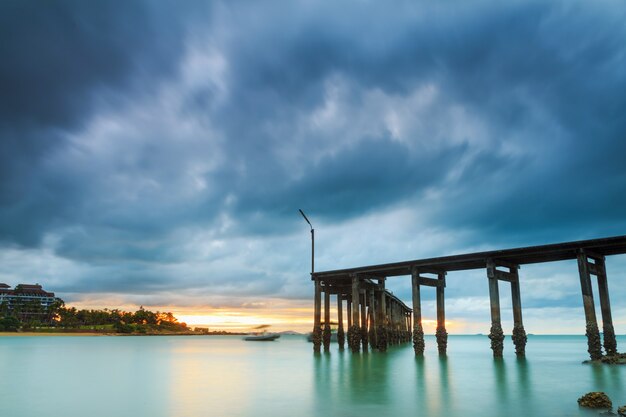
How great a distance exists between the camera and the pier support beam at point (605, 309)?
25.4 meters

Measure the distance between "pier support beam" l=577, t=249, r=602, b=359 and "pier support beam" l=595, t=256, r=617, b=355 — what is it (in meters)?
1.35

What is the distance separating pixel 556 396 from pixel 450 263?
546 inches

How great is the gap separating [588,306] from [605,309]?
9.32 ft

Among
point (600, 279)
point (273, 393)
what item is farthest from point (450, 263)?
point (273, 393)

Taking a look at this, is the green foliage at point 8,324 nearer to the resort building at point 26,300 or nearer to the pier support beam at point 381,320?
the resort building at point 26,300

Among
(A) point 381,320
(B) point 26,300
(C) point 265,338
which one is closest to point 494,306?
(A) point 381,320

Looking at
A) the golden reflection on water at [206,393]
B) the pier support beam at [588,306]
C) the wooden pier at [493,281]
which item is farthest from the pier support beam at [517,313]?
the golden reflection on water at [206,393]

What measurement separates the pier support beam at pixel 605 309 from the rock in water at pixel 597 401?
1369cm

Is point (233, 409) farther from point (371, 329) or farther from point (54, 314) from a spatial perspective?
point (54, 314)

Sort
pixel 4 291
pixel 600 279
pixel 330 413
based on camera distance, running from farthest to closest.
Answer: pixel 4 291 → pixel 600 279 → pixel 330 413

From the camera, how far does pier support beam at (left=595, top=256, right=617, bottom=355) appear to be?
2542cm

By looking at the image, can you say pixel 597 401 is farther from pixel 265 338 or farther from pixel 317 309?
pixel 265 338

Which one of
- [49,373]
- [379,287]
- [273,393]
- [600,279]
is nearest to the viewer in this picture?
[273,393]

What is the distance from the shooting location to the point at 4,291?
7156 inches
